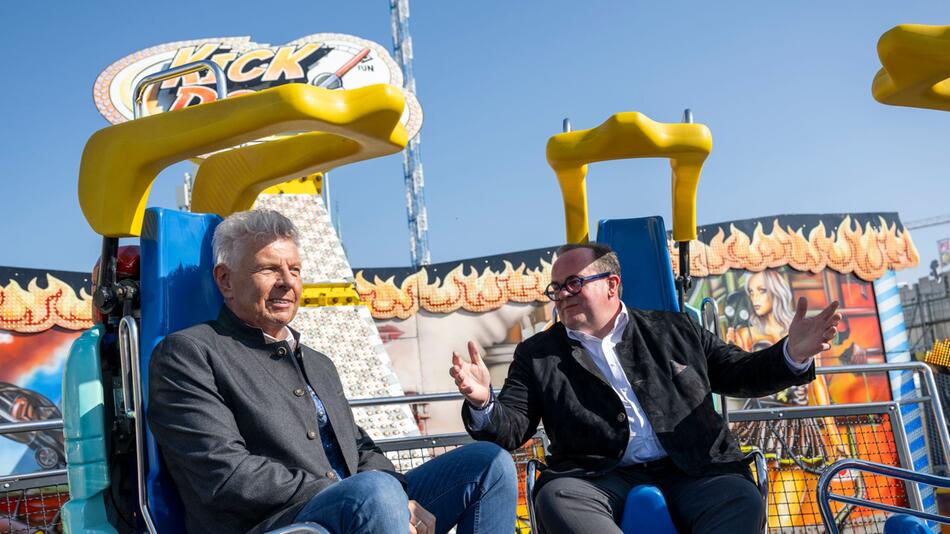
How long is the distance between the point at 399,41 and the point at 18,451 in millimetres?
15520

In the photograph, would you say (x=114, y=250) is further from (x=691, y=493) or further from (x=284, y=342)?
(x=691, y=493)

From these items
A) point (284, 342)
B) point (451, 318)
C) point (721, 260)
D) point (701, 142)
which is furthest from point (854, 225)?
point (284, 342)

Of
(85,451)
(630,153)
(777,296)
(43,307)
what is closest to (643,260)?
(630,153)

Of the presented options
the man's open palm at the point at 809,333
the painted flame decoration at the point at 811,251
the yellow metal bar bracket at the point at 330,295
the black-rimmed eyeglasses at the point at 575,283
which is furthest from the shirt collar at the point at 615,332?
the painted flame decoration at the point at 811,251

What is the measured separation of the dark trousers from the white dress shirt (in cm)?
9

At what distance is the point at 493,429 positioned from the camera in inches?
103

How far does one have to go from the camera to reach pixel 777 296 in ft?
38.6

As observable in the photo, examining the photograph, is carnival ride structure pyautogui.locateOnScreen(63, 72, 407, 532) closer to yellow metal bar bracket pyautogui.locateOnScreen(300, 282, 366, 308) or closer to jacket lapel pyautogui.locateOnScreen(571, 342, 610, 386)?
jacket lapel pyautogui.locateOnScreen(571, 342, 610, 386)

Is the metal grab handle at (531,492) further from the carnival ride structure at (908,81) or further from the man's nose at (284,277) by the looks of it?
the man's nose at (284,277)

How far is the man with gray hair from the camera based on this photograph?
6.42 feet

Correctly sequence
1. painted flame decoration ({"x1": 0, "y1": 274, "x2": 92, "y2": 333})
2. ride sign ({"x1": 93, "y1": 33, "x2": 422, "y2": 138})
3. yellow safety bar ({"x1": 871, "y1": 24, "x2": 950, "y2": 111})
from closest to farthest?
yellow safety bar ({"x1": 871, "y1": 24, "x2": 950, "y2": 111}), painted flame decoration ({"x1": 0, "y1": 274, "x2": 92, "y2": 333}), ride sign ({"x1": 93, "y1": 33, "x2": 422, "y2": 138})

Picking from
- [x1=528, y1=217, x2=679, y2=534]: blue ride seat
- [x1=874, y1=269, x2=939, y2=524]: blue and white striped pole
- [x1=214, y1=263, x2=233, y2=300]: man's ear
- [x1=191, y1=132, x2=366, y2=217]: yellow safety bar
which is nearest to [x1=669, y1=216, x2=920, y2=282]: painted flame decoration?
[x1=874, y1=269, x2=939, y2=524]: blue and white striped pole

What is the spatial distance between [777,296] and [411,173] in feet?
39.9

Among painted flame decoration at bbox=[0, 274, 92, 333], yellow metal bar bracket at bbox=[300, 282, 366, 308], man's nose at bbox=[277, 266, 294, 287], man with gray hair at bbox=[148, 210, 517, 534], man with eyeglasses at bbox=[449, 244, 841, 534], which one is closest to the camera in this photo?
man with gray hair at bbox=[148, 210, 517, 534]
